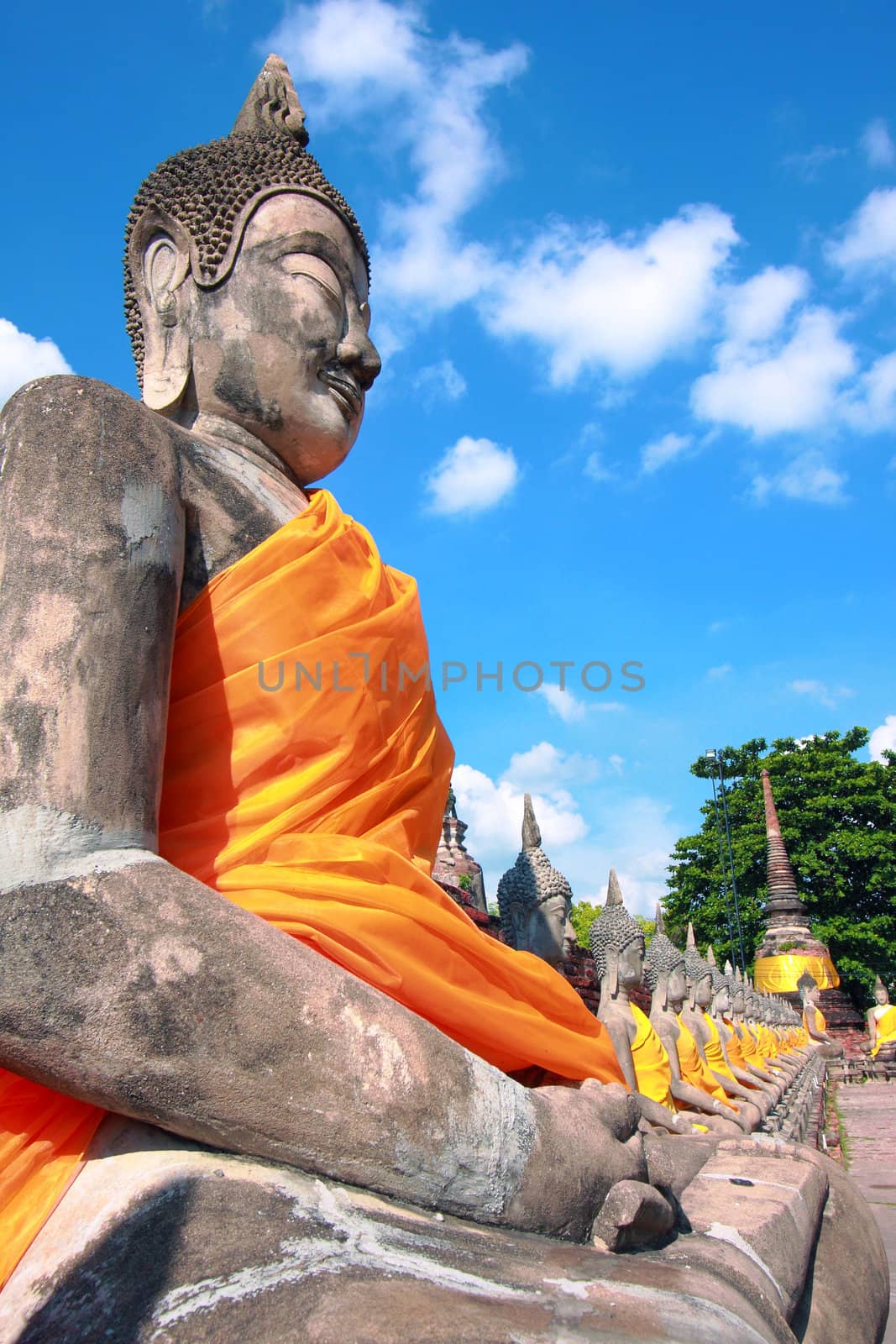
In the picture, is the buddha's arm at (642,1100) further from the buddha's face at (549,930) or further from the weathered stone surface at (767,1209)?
the weathered stone surface at (767,1209)

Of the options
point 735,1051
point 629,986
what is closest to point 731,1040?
point 735,1051

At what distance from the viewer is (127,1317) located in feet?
3.50

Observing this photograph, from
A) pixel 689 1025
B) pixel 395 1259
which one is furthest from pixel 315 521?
pixel 689 1025

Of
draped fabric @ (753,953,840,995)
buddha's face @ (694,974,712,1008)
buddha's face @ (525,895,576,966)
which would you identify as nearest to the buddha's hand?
buddha's face @ (525,895,576,966)

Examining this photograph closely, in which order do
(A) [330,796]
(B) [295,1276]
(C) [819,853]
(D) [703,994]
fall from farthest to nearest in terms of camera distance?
(C) [819,853] → (D) [703,994] → (A) [330,796] → (B) [295,1276]

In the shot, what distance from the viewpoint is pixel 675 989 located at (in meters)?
10.7

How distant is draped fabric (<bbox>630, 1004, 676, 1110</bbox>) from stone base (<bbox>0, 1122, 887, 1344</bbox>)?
7.04m

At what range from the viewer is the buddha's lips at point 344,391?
2353 mm

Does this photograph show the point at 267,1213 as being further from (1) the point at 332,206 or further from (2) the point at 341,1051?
(1) the point at 332,206

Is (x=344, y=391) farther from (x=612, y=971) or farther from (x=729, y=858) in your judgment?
(x=729, y=858)

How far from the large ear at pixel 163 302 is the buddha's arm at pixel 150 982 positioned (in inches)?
31.9

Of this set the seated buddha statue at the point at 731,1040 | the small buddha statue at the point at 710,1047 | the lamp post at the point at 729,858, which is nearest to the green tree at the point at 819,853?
the lamp post at the point at 729,858

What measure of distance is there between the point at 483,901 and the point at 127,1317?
7480 mm

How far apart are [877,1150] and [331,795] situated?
13.3 meters
